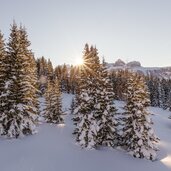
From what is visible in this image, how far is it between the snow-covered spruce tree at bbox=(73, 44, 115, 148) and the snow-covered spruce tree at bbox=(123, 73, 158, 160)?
198 cm

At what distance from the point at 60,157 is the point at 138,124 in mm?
10112

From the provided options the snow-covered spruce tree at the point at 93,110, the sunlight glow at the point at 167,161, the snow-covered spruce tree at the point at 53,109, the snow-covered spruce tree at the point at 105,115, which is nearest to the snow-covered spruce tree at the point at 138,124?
the sunlight glow at the point at 167,161

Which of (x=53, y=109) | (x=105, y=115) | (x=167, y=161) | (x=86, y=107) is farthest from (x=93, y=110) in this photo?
(x=53, y=109)

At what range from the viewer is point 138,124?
1403 inches

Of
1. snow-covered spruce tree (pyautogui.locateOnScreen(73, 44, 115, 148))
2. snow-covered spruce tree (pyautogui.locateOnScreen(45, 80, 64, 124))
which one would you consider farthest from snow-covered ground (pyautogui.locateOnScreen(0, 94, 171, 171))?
snow-covered spruce tree (pyautogui.locateOnScreen(45, 80, 64, 124))

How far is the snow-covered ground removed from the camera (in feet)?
92.4

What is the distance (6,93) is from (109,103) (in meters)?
11.9

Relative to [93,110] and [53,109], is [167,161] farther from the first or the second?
[53,109]

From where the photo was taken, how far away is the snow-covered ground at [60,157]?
28156 mm

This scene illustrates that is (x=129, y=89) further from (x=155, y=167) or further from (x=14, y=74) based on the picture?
(x=14, y=74)

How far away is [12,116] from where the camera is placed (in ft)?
115

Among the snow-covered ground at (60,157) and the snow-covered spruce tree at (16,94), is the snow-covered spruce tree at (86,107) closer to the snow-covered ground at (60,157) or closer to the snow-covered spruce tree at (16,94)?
the snow-covered ground at (60,157)

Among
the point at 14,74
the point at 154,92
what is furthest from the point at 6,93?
the point at 154,92

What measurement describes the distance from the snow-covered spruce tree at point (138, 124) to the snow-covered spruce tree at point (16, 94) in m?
11.1
